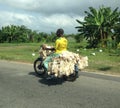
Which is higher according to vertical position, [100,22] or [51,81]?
[100,22]

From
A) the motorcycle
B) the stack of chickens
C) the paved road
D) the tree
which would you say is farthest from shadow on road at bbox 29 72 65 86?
the tree

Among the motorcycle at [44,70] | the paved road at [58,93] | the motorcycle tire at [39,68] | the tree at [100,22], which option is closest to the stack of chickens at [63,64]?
the motorcycle at [44,70]

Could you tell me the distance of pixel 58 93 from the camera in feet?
31.7

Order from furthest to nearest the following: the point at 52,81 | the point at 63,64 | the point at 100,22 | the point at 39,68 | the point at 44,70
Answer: the point at 100,22
the point at 39,68
the point at 44,70
the point at 52,81
the point at 63,64

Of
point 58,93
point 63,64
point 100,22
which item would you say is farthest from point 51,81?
point 100,22

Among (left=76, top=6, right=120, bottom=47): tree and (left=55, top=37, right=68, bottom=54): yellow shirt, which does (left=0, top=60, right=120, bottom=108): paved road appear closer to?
(left=55, top=37, right=68, bottom=54): yellow shirt

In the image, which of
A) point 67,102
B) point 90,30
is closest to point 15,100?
point 67,102

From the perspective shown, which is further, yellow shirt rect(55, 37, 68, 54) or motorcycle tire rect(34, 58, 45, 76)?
motorcycle tire rect(34, 58, 45, 76)

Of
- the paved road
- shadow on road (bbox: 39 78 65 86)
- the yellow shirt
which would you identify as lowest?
the paved road

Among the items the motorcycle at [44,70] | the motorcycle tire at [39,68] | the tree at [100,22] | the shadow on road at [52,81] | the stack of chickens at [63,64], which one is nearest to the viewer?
the stack of chickens at [63,64]

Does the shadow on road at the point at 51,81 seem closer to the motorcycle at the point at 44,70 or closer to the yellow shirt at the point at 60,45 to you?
the motorcycle at the point at 44,70

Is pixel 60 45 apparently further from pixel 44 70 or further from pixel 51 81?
pixel 44 70

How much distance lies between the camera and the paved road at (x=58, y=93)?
8.41m

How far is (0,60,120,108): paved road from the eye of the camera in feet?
27.6
